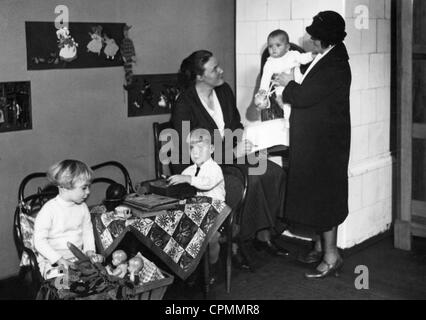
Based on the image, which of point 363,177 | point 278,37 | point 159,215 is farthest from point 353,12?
point 159,215

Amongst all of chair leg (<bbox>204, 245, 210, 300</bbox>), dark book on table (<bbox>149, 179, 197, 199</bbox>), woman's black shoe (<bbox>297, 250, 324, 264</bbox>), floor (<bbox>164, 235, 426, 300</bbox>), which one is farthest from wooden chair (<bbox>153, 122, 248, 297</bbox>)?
woman's black shoe (<bbox>297, 250, 324, 264</bbox>)

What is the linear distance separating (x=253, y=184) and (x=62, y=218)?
152cm

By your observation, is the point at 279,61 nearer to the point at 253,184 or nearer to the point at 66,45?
the point at 253,184

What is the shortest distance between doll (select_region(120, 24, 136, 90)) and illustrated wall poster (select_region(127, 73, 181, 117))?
0.07m

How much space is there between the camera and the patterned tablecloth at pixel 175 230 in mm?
3506

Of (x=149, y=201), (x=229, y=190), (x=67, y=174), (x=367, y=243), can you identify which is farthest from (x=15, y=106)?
(x=367, y=243)

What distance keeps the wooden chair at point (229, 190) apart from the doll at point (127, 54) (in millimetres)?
393

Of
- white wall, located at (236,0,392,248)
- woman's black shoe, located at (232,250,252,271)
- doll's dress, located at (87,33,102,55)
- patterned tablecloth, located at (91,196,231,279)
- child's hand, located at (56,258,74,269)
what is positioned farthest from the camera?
white wall, located at (236,0,392,248)

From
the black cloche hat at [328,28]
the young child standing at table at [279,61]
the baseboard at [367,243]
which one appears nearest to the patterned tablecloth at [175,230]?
the young child standing at table at [279,61]

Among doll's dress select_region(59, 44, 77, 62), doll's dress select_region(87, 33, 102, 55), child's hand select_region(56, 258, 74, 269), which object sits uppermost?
doll's dress select_region(87, 33, 102, 55)

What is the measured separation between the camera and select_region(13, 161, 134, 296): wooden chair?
10.8 feet

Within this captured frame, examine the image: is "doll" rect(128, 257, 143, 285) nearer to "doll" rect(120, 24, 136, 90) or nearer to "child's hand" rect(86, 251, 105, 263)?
"child's hand" rect(86, 251, 105, 263)

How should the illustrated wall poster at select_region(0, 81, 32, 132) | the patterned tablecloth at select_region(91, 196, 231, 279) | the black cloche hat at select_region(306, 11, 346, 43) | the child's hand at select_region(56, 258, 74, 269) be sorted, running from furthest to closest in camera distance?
the black cloche hat at select_region(306, 11, 346, 43) < the illustrated wall poster at select_region(0, 81, 32, 132) < the patterned tablecloth at select_region(91, 196, 231, 279) < the child's hand at select_region(56, 258, 74, 269)
